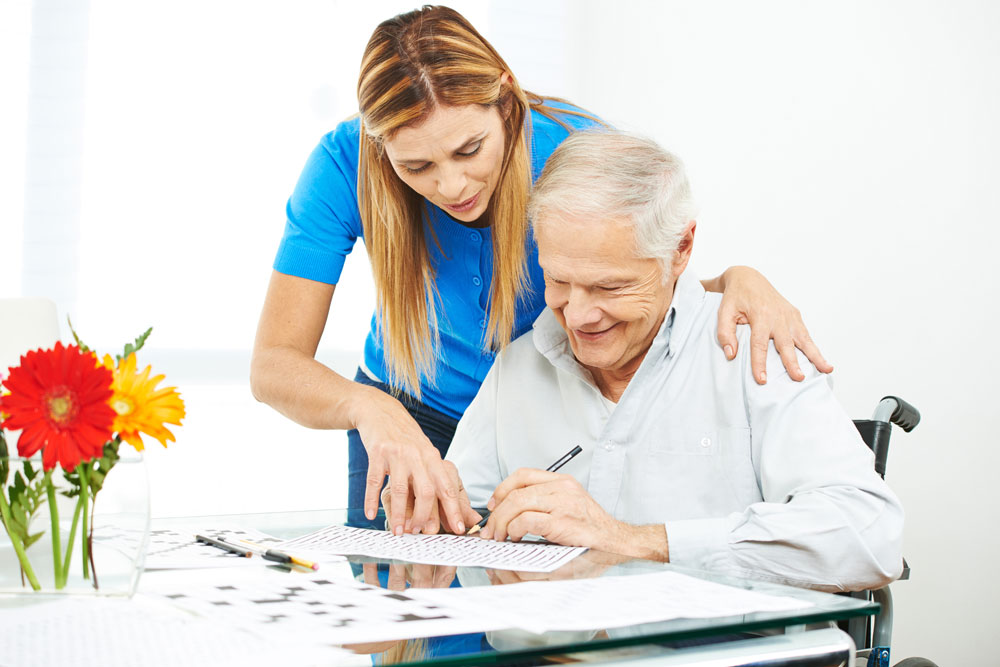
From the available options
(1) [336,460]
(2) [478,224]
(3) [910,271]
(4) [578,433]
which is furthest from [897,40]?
(1) [336,460]

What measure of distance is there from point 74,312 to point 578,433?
198cm

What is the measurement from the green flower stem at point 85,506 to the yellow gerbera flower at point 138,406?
44mm

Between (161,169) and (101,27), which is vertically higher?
(101,27)

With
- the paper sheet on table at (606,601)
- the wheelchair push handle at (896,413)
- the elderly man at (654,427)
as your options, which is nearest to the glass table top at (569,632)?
the paper sheet on table at (606,601)

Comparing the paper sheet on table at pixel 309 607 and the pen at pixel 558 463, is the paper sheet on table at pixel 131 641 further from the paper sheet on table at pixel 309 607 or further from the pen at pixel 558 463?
the pen at pixel 558 463

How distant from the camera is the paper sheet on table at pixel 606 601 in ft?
2.64

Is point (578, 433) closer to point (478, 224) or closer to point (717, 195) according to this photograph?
point (478, 224)

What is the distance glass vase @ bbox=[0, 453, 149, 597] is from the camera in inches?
34.1

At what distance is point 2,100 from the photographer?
2.86 meters

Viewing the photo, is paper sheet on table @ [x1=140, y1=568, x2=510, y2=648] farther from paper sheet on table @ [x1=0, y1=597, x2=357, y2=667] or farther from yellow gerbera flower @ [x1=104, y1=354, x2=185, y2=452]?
yellow gerbera flower @ [x1=104, y1=354, x2=185, y2=452]

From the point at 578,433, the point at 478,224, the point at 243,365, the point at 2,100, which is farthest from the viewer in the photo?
the point at 243,365

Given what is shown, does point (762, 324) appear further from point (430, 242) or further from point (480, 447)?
point (430, 242)

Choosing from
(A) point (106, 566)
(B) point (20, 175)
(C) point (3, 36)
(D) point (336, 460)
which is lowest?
(D) point (336, 460)

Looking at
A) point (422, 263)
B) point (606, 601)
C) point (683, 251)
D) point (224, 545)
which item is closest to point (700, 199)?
point (422, 263)
